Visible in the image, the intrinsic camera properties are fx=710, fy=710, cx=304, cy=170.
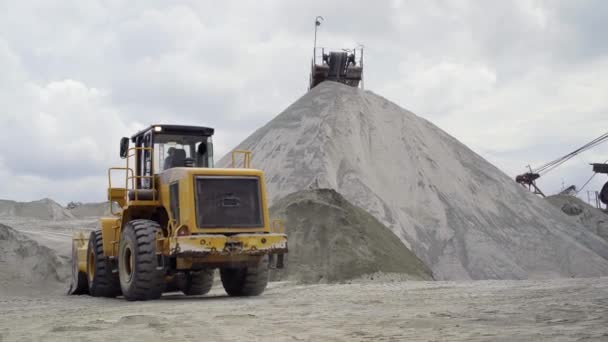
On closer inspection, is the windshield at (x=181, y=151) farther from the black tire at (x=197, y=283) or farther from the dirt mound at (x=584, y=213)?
the dirt mound at (x=584, y=213)

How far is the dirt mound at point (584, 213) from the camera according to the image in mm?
44250

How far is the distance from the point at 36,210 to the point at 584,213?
36.1 meters

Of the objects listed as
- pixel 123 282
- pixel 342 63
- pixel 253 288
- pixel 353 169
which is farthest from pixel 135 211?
pixel 342 63

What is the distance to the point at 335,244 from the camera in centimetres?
1847

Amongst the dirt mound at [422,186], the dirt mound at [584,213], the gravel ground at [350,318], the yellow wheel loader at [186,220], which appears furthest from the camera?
the dirt mound at [584,213]

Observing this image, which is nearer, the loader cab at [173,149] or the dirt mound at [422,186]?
the loader cab at [173,149]

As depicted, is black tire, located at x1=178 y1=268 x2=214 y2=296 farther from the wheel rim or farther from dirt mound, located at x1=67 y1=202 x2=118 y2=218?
dirt mound, located at x1=67 y1=202 x2=118 y2=218

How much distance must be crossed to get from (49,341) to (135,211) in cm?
618

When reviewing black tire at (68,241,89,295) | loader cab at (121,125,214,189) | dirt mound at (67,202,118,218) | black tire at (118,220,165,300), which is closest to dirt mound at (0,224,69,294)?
black tire at (68,241,89,295)

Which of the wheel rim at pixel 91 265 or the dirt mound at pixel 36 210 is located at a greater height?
the dirt mound at pixel 36 210

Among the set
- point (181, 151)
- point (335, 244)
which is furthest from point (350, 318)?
point (335, 244)

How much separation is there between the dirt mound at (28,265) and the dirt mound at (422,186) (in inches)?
316

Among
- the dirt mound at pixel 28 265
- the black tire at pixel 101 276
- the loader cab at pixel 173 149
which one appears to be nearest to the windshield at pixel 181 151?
the loader cab at pixel 173 149

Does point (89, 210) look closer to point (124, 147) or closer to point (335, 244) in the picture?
point (335, 244)
